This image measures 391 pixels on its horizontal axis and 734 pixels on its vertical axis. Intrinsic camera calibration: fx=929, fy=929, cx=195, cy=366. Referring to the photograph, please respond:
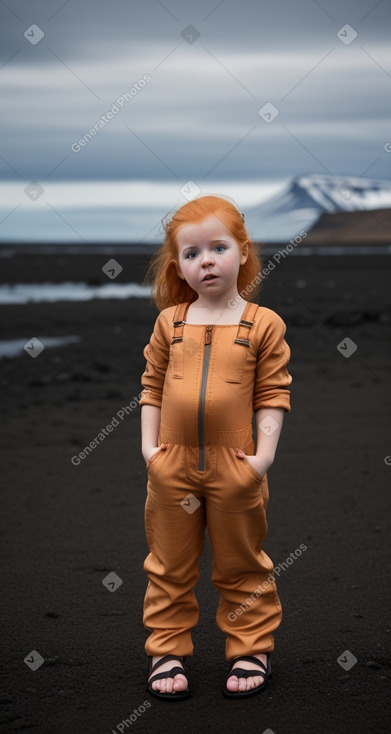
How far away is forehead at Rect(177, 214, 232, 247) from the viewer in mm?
3377

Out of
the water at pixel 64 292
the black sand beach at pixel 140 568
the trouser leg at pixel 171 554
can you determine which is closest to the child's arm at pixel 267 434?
the trouser leg at pixel 171 554

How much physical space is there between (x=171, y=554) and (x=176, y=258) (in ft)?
3.68

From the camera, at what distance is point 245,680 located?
3508 millimetres

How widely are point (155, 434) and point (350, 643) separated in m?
1.28

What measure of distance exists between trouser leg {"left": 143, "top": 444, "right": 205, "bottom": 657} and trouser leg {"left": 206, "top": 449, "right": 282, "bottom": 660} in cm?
8

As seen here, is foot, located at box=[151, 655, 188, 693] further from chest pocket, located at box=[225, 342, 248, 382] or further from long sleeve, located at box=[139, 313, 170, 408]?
chest pocket, located at box=[225, 342, 248, 382]

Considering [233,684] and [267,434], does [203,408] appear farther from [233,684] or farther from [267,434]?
[233,684]

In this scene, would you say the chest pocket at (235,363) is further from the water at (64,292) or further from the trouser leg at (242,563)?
the water at (64,292)

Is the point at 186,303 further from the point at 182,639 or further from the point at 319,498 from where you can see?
the point at 319,498

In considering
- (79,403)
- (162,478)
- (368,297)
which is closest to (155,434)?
(162,478)

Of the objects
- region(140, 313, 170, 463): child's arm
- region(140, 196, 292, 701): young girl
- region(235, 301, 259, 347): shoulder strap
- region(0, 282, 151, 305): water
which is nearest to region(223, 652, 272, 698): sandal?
region(140, 196, 292, 701): young girl

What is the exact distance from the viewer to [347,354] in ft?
39.3

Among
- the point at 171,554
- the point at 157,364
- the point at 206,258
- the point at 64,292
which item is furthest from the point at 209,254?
the point at 64,292

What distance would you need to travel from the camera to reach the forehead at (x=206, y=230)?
11.1ft
